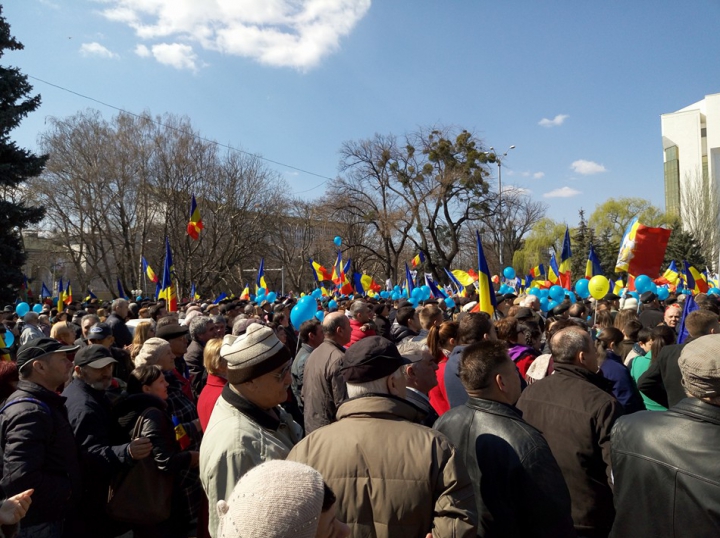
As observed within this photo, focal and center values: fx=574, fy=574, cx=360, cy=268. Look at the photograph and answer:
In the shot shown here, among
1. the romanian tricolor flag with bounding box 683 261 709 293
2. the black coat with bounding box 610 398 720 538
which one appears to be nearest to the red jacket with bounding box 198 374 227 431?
the black coat with bounding box 610 398 720 538

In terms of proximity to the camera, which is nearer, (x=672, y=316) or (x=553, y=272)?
(x=672, y=316)

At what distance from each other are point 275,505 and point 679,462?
1939 mm

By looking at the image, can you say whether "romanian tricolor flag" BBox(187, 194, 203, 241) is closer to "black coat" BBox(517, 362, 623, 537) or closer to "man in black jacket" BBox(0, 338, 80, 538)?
"man in black jacket" BBox(0, 338, 80, 538)

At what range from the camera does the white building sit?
5384 centimetres

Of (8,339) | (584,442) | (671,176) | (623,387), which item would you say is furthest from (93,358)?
(671,176)

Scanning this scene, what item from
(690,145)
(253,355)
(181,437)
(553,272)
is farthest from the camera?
(690,145)

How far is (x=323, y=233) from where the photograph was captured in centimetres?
4162

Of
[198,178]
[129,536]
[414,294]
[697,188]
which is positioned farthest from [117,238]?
[697,188]

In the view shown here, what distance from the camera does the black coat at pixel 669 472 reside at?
234cm

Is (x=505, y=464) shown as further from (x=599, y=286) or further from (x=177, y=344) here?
(x=599, y=286)

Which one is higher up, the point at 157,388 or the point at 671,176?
the point at 671,176

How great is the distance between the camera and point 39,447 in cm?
332

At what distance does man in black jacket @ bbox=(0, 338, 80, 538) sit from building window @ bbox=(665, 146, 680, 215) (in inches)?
2612

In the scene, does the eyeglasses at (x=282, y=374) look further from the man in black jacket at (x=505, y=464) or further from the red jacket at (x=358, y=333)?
the red jacket at (x=358, y=333)
